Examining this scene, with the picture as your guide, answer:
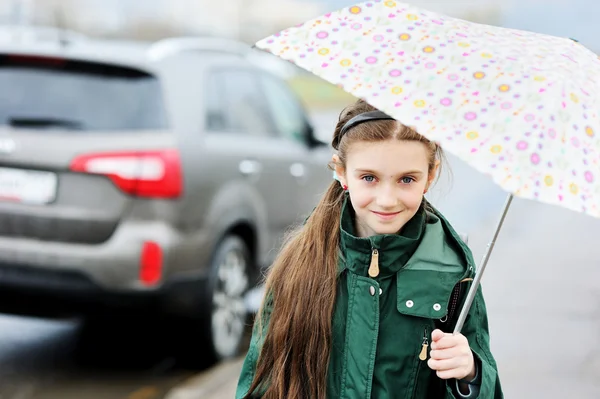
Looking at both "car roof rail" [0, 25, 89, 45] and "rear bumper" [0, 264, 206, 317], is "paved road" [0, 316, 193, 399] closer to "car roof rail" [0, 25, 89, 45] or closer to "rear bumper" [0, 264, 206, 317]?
"rear bumper" [0, 264, 206, 317]

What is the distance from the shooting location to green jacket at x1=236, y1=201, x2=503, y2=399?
2.12 m

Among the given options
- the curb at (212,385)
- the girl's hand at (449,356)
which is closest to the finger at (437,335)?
the girl's hand at (449,356)

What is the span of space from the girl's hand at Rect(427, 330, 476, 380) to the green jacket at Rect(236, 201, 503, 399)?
0.20 ft

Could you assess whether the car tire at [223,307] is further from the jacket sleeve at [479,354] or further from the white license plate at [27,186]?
the jacket sleeve at [479,354]

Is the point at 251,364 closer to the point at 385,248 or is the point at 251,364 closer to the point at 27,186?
the point at 385,248

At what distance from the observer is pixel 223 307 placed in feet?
16.8

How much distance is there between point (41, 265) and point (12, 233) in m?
0.22

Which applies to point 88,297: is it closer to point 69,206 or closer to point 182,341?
point 69,206

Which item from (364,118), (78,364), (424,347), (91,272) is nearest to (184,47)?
(91,272)

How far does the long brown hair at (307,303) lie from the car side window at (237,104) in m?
2.87

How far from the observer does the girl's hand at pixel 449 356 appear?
2.03 m

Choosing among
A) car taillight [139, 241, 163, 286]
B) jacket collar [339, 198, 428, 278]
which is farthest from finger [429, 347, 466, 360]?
car taillight [139, 241, 163, 286]

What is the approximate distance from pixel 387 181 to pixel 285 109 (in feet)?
13.8

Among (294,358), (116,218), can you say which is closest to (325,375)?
(294,358)
